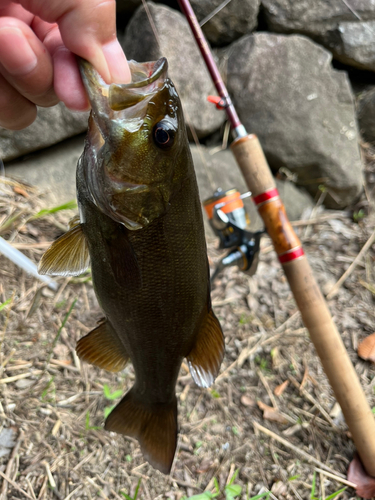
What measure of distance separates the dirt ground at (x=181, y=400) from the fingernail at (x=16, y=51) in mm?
1057

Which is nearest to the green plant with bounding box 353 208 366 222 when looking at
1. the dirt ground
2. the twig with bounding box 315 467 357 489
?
the dirt ground

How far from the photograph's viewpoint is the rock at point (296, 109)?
3400 mm

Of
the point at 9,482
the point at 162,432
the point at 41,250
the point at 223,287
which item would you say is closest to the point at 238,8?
the point at 223,287

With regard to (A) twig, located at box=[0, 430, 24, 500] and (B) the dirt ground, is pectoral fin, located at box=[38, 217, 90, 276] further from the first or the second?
(A) twig, located at box=[0, 430, 24, 500]

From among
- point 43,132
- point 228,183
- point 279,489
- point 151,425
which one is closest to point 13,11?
point 151,425

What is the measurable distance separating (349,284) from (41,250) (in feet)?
7.04

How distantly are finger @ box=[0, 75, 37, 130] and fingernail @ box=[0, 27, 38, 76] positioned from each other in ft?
0.56

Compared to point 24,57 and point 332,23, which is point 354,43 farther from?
point 24,57

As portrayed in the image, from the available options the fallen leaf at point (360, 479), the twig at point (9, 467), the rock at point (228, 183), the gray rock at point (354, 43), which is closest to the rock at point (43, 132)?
the rock at point (228, 183)

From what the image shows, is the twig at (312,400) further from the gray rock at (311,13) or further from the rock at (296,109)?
the gray rock at (311,13)

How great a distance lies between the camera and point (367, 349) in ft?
8.21

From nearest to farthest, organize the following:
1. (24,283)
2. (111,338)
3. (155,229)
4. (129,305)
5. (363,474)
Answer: (155,229) < (129,305) < (111,338) < (363,474) < (24,283)

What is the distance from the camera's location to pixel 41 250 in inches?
96.5

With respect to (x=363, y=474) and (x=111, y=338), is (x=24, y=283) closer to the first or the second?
(x=111, y=338)
